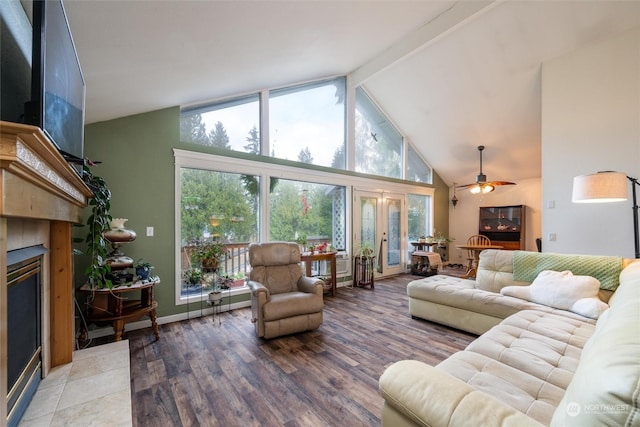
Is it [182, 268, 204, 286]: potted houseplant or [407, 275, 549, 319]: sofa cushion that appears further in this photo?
[182, 268, 204, 286]: potted houseplant

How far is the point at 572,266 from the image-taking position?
2537mm

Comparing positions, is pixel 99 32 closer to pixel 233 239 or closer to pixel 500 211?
pixel 233 239

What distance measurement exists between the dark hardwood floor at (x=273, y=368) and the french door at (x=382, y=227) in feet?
7.48

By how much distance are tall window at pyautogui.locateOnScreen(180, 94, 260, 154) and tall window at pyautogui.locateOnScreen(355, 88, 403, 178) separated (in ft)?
7.66

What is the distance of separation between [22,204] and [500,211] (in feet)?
27.3

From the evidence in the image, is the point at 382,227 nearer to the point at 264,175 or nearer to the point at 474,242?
the point at 474,242

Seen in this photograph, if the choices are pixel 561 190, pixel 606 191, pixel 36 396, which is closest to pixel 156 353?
pixel 36 396

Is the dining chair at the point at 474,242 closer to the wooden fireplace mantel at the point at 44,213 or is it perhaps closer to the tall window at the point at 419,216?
the tall window at the point at 419,216

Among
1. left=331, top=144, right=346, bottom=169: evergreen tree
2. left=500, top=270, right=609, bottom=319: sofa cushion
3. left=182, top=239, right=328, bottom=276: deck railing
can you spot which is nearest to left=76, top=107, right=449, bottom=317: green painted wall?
left=182, top=239, right=328, bottom=276: deck railing

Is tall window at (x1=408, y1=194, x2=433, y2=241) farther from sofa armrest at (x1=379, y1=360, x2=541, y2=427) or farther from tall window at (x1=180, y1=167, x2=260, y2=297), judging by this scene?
sofa armrest at (x1=379, y1=360, x2=541, y2=427)

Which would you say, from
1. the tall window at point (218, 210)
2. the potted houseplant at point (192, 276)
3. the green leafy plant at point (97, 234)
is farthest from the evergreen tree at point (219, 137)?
the potted houseplant at point (192, 276)

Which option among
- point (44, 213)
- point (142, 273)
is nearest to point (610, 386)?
point (44, 213)

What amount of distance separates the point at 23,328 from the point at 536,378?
9.02ft

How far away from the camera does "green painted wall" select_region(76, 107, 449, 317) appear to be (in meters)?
2.93
